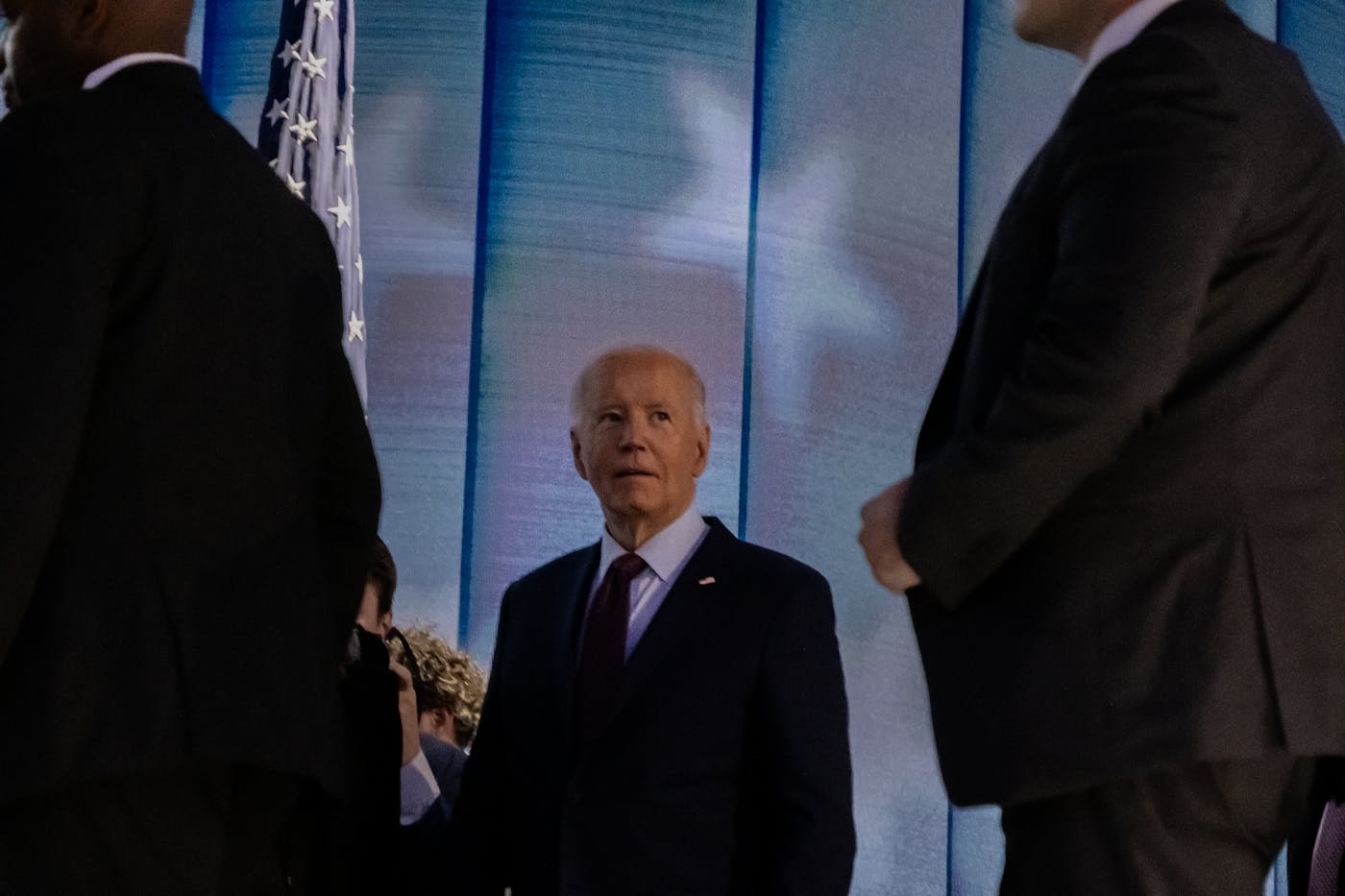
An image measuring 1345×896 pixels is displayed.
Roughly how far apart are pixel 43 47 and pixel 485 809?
1.33 m

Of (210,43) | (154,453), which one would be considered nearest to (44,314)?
(154,453)

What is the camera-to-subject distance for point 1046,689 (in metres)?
1.40

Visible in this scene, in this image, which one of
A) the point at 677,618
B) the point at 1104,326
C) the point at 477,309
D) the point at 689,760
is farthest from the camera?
the point at 477,309

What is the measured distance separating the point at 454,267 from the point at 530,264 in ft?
0.55

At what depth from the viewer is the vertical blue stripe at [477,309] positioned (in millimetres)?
3617

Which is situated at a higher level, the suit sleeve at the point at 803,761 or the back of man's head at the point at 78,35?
the back of man's head at the point at 78,35

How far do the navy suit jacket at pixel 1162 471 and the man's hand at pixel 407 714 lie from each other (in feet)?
4.65

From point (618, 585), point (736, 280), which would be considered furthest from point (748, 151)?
point (618, 585)

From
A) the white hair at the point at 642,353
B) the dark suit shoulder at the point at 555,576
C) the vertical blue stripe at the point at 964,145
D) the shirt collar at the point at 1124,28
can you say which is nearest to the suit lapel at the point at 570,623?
the dark suit shoulder at the point at 555,576

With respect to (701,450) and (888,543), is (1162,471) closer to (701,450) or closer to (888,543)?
(888,543)

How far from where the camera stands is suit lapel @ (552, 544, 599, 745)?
2.48 meters

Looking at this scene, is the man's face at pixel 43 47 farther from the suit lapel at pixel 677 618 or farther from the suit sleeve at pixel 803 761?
the suit sleeve at pixel 803 761

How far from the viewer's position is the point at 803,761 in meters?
2.38

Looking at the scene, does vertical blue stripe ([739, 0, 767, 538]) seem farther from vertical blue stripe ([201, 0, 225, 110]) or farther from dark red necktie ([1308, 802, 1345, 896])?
dark red necktie ([1308, 802, 1345, 896])
